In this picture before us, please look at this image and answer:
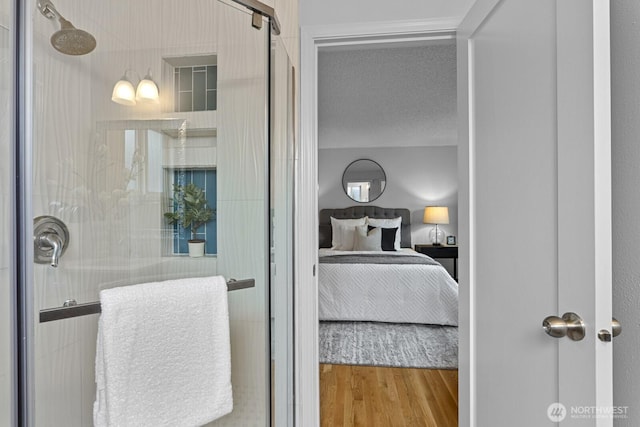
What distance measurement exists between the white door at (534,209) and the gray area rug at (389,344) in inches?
48.8

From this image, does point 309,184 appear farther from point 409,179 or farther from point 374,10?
point 409,179

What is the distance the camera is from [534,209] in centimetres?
104

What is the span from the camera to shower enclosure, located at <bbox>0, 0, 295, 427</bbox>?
2.49 feet

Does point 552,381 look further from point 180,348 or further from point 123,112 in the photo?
point 123,112

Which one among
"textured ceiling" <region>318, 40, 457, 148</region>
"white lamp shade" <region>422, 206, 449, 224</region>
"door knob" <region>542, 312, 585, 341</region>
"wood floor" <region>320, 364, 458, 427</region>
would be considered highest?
"textured ceiling" <region>318, 40, 457, 148</region>

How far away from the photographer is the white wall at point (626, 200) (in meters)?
0.79

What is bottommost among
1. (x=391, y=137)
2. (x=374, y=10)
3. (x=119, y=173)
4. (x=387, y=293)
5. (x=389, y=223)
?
(x=387, y=293)

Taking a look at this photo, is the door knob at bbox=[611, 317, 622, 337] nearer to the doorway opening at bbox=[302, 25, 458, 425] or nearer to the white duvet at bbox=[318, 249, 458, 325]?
the doorway opening at bbox=[302, 25, 458, 425]

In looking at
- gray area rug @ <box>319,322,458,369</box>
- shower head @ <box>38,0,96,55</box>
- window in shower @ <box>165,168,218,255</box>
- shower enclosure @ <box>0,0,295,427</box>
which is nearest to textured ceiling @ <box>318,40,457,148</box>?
shower enclosure @ <box>0,0,295,427</box>

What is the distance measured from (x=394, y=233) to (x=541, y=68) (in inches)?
172

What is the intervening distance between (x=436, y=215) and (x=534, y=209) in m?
4.45

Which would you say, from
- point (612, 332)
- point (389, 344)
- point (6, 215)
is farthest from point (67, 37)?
point (389, 344)

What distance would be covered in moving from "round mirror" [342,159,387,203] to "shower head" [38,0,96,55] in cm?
485

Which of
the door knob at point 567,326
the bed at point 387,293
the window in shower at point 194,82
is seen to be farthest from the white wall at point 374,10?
the bed at point 387,293
